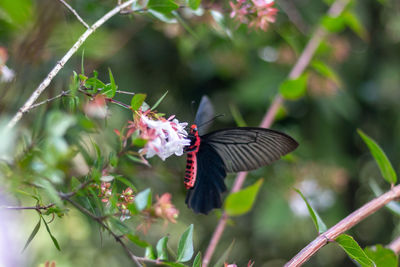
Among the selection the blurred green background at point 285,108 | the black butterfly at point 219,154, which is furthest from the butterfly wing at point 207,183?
the blurred green background at point 285,108

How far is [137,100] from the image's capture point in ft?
1.90

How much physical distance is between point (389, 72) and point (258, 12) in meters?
1.33

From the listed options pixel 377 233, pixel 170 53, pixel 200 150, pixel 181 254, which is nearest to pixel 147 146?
pixel 181 254

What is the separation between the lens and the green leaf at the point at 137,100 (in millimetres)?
567

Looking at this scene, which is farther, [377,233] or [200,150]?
[377,233]

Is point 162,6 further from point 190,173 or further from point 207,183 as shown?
point 207,183

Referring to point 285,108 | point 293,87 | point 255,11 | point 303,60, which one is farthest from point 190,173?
point 285,108

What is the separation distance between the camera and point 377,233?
203 cm

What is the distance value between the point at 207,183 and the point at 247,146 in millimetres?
176

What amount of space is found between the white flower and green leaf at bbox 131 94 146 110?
0.10 ft

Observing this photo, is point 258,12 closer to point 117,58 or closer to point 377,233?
point 117,58

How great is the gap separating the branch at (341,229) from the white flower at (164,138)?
246 mm

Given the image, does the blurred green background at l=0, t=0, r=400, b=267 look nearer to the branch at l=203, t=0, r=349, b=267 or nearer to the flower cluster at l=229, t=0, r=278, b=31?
the branch at l=203, t=0, r=349, b=267

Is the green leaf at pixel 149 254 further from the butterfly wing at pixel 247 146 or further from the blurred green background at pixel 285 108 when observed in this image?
the blurred green background at pixel 285 108
